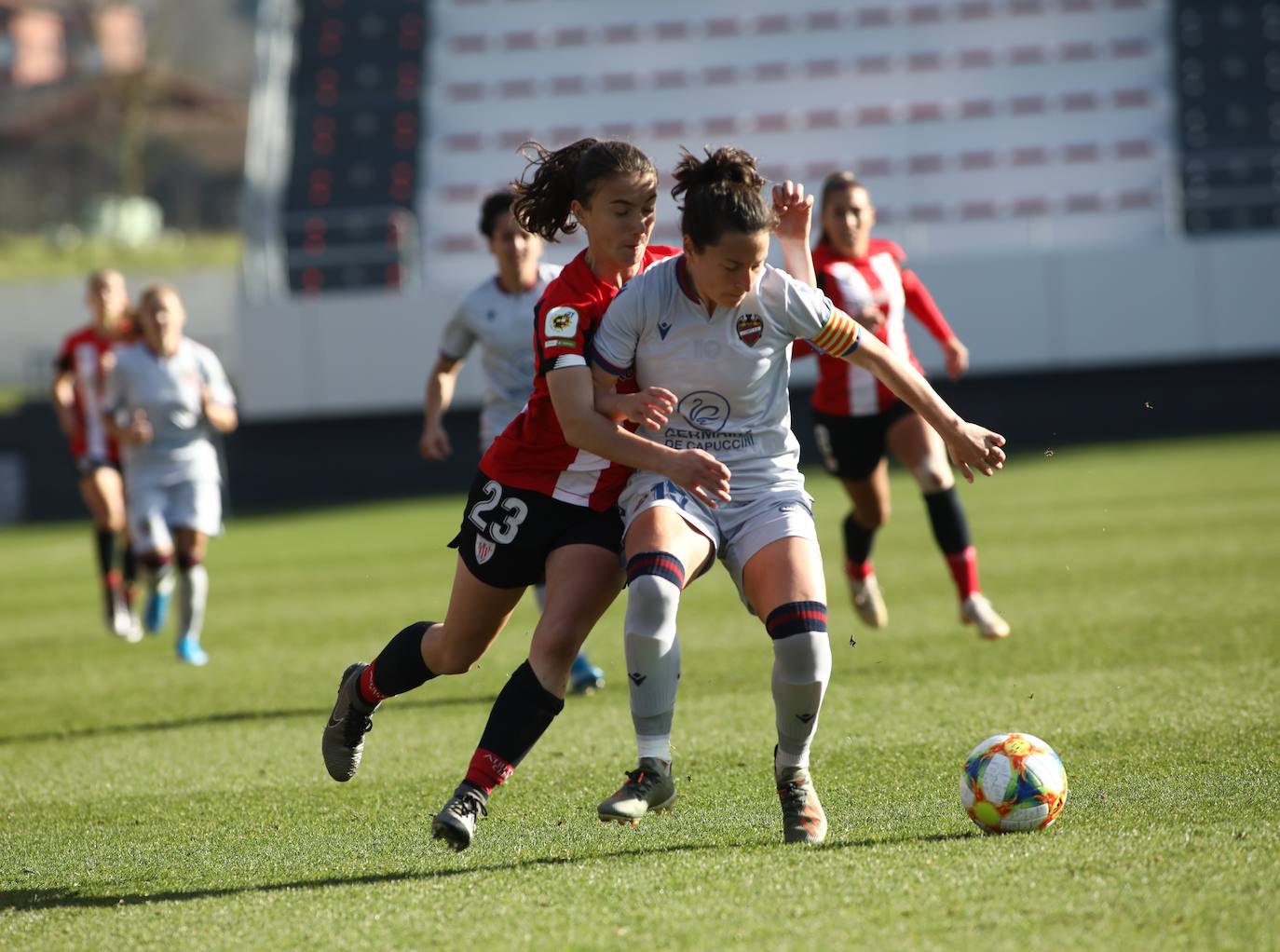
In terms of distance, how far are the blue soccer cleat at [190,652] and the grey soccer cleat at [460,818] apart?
4.89m

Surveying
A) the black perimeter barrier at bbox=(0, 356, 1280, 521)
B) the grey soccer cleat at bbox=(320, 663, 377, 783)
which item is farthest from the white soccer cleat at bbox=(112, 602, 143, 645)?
the black perimeter barrier at bbox=(0, 356, 1280, 521)

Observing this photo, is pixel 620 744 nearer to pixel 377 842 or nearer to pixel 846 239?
pixel 377 842

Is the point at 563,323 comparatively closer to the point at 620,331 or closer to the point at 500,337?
the point at 620,331

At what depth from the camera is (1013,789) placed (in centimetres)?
407

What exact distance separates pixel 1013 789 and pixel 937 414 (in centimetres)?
96

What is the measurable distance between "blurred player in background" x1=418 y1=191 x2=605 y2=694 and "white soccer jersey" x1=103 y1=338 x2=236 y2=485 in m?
2.10

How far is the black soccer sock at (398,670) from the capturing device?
15.2 feet

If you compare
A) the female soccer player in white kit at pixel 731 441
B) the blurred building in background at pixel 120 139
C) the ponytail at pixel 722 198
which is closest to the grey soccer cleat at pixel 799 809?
the female soccer player in white kit at pixel 731 441

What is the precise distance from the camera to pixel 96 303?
10.1m

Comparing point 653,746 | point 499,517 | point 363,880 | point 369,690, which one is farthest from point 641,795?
point 369,690

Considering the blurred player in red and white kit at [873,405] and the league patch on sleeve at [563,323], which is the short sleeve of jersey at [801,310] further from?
the blurred player in red and white kit at [873,405]

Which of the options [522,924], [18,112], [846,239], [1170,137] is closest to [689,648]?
[846,239]

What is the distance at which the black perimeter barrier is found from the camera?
66.0 feet

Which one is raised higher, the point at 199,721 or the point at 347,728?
the point at 347,728
